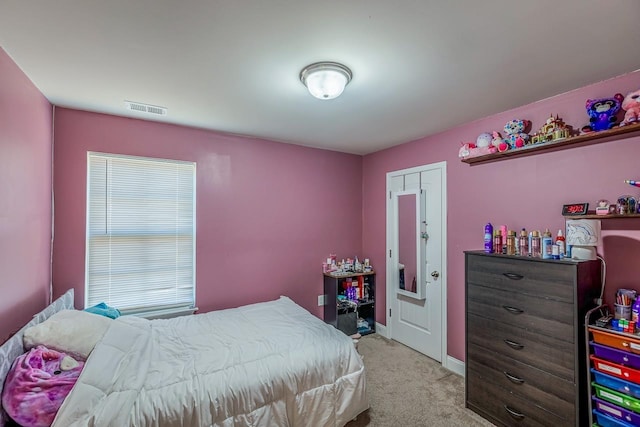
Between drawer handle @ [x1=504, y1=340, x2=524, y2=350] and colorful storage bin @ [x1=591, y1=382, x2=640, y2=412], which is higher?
drawer handle @ [x1=504, y1=340, x2=524, y2=350]

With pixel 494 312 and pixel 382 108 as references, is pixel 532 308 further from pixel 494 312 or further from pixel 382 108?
pixel 382 108

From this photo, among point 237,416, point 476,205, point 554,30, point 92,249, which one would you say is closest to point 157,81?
point 92,249

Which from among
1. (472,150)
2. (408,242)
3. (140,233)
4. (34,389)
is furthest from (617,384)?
(140,233)

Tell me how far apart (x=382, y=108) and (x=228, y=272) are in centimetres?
237

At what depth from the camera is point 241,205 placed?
11.3 ft

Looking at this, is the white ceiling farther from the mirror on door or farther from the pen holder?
the pen holder

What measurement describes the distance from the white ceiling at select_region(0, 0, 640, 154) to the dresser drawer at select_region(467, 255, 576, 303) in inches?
50.2

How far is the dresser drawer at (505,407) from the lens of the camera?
6.33 feet

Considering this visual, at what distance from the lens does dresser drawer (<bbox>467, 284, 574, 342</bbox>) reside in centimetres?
186

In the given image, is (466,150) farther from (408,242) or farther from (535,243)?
(408,242)

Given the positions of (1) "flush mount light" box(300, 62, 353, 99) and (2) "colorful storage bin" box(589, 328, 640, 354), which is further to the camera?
(1) "flush mount light" box(300, 62, 353, 99)

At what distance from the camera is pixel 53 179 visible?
255cm

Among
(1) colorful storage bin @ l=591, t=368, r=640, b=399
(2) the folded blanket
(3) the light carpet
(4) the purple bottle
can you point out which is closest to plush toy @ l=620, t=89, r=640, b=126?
(4) the purple bottle

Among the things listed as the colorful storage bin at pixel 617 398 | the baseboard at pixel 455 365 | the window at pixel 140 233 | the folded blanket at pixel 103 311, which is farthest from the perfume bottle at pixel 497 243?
the folded blanket at pixel 103 311
